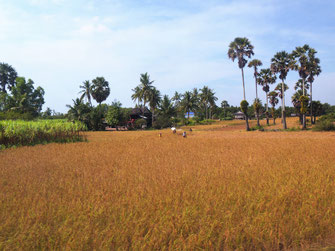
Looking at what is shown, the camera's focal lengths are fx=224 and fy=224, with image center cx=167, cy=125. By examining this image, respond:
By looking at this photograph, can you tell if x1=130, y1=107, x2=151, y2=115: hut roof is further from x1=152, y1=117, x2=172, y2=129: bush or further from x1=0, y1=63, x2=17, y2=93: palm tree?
x1=0, y1=63, x2=17, y2=93: palm tree

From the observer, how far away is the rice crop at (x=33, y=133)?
1603 cm

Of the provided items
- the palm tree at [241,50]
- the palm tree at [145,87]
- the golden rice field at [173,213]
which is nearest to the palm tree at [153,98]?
the palm tree at [145,87]

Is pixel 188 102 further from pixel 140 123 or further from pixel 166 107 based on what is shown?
pixel 140 123

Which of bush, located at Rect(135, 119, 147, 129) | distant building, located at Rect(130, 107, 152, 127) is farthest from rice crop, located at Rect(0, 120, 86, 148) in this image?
distant building, located at Rect(130, 107, 152, 127)

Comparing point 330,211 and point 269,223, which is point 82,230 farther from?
point 330,211

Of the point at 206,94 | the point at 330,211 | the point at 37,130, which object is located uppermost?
the point at 206,94

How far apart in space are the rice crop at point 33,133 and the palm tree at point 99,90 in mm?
42086

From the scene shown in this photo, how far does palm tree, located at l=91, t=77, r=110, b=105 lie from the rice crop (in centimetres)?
4209

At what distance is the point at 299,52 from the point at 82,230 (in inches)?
1597

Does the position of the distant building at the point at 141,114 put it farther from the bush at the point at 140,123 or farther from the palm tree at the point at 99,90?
the palm tree at the point at 99,90

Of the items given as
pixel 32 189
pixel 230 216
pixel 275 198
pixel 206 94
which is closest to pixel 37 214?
pixel 32 189

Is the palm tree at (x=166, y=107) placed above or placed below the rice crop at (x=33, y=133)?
above

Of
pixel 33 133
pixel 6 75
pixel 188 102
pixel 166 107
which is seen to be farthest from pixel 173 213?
pixel 6 75

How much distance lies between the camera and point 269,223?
373cm
